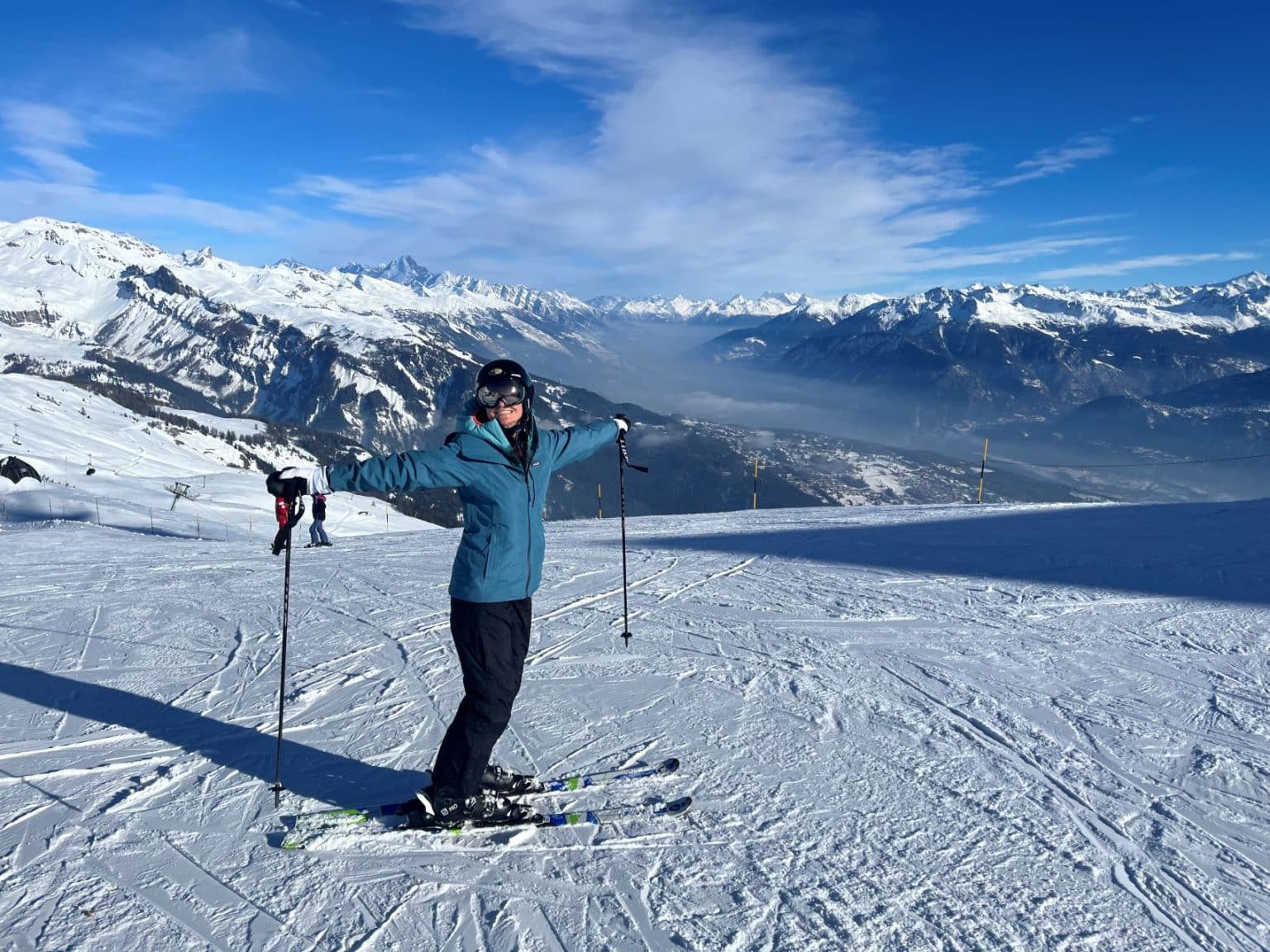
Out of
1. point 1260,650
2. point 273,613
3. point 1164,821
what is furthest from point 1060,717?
point 273,613

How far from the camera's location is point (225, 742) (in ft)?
18.1

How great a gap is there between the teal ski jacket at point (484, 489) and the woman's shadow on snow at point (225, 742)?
5.84ft

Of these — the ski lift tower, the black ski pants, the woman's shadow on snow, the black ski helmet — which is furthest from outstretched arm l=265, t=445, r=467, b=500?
the ski lift tower

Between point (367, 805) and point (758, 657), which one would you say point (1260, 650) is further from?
point (367, 805)

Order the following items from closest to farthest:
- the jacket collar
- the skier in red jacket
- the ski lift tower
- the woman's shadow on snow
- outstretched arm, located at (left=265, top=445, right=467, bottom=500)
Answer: outstretched arm, located at (left=265, top=445, right=467, bottom=500)
the jacket collar
the skier in red jacket
the woman's shadow on snow
the ski lift tower

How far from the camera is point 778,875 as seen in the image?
152 inches

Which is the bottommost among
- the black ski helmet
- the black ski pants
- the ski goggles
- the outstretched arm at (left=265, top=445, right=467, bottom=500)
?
the black ski pants

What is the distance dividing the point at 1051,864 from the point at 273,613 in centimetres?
895

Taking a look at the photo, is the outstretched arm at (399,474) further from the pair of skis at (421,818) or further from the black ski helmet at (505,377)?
the pair of skis at (421,818)

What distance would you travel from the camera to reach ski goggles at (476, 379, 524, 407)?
412 centimetres

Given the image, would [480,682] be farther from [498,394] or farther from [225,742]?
[225,742]

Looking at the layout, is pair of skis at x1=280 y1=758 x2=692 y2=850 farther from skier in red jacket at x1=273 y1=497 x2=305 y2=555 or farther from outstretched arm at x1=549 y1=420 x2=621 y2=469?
outstretched arm at x1=549 y1=420 x2=621 y2=469

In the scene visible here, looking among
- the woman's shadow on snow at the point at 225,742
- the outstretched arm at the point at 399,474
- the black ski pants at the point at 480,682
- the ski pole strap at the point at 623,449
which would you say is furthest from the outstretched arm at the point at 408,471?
the woman's shadow on snow at the point at 225,742

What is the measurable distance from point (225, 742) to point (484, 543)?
10.4 ft
